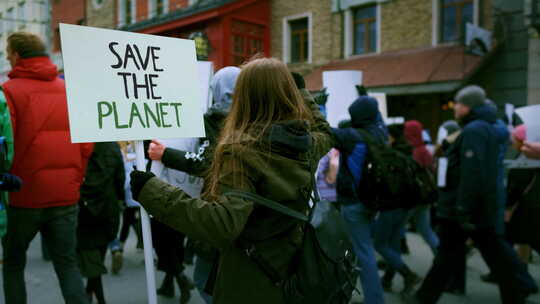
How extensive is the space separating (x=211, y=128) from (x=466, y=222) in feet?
6.86

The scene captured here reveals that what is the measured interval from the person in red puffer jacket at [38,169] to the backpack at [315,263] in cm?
167

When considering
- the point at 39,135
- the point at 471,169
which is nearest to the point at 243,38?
the point at 471,169

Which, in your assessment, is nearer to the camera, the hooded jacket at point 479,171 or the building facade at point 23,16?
the hooded jacket at point 479,171

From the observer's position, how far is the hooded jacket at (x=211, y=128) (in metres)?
2.73

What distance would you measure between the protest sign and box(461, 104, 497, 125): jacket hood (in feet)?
7.83

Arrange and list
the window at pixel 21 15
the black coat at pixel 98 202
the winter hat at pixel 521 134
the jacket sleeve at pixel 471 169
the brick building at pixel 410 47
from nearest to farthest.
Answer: the jacket sleeve at pixel 471 169
the black coat at pixel 98 202
the winter hat at pixel 521 134
the window at pixel 21 15
the brick building at pixel 410 47

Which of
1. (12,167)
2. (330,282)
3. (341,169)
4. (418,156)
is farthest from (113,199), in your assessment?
(418,156)

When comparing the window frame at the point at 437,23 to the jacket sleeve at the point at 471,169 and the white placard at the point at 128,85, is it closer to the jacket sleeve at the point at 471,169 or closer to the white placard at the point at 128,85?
the jacket sleeve at the point at 471,169

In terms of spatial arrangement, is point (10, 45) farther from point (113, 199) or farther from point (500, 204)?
point (500, 204)

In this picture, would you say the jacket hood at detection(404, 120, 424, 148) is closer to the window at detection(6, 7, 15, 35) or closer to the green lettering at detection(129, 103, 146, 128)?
the green lettering at detection(129, 103, 146, 128)

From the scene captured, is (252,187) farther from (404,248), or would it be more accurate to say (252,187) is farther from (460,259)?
(404,248)

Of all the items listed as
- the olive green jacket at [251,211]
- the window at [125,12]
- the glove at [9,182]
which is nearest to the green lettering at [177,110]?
the olive green jacket at [251,211]

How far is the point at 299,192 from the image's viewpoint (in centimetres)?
194

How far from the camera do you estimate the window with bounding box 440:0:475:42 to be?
12.1 meters
